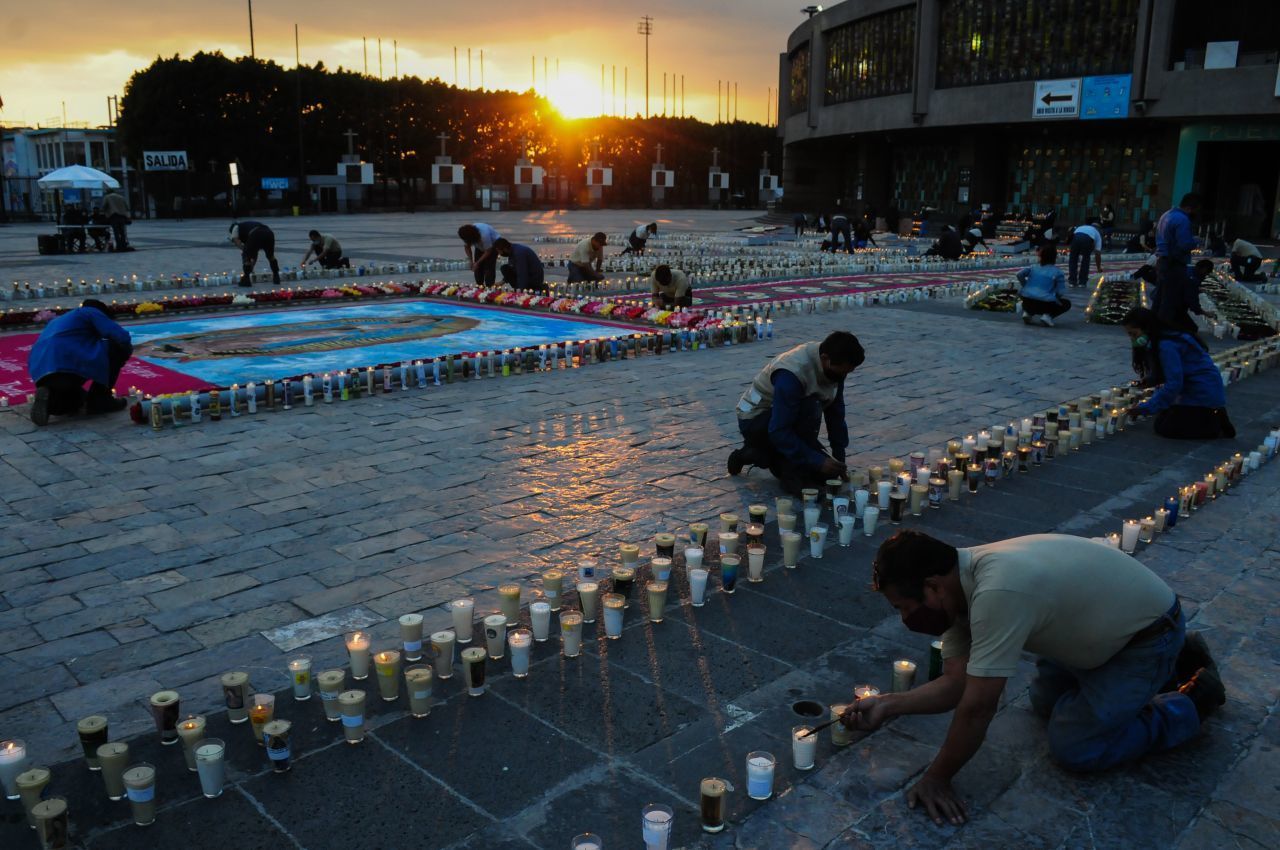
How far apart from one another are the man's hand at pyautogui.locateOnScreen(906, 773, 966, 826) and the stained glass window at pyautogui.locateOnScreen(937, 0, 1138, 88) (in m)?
38.1

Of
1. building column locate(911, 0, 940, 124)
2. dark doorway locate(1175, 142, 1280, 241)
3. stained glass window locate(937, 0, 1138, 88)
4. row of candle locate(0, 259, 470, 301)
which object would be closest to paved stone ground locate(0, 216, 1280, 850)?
row of candle locate(0, 259, 470, 301)

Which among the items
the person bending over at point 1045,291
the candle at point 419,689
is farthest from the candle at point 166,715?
the person bending over at point 1045,291

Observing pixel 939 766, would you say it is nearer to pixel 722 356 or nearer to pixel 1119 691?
pixel 1119 691

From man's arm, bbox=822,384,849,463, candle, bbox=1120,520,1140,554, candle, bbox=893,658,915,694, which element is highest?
man's arm, bbox=822,384,849,463

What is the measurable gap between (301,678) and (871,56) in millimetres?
47483

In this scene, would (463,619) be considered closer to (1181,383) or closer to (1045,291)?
(1181,383)

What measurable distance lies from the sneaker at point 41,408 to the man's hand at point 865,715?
7.61 meters

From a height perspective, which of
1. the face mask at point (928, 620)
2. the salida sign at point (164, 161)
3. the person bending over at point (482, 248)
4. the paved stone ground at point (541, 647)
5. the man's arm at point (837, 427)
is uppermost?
the salida sign at point (164, 161)

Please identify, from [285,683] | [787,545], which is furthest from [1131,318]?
[285,683]

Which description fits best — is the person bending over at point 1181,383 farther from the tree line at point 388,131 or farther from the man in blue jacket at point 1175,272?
the tree line at point 388,131

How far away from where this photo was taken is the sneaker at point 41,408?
8.34 metres

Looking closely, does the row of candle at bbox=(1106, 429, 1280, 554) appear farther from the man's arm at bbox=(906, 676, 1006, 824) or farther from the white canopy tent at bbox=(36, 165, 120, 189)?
the white canopy tent at bbox=(36, 165, 120, 189)

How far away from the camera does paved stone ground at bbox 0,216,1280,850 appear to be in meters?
3.30

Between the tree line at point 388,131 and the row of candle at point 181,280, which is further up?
the tree line at point 388,131
